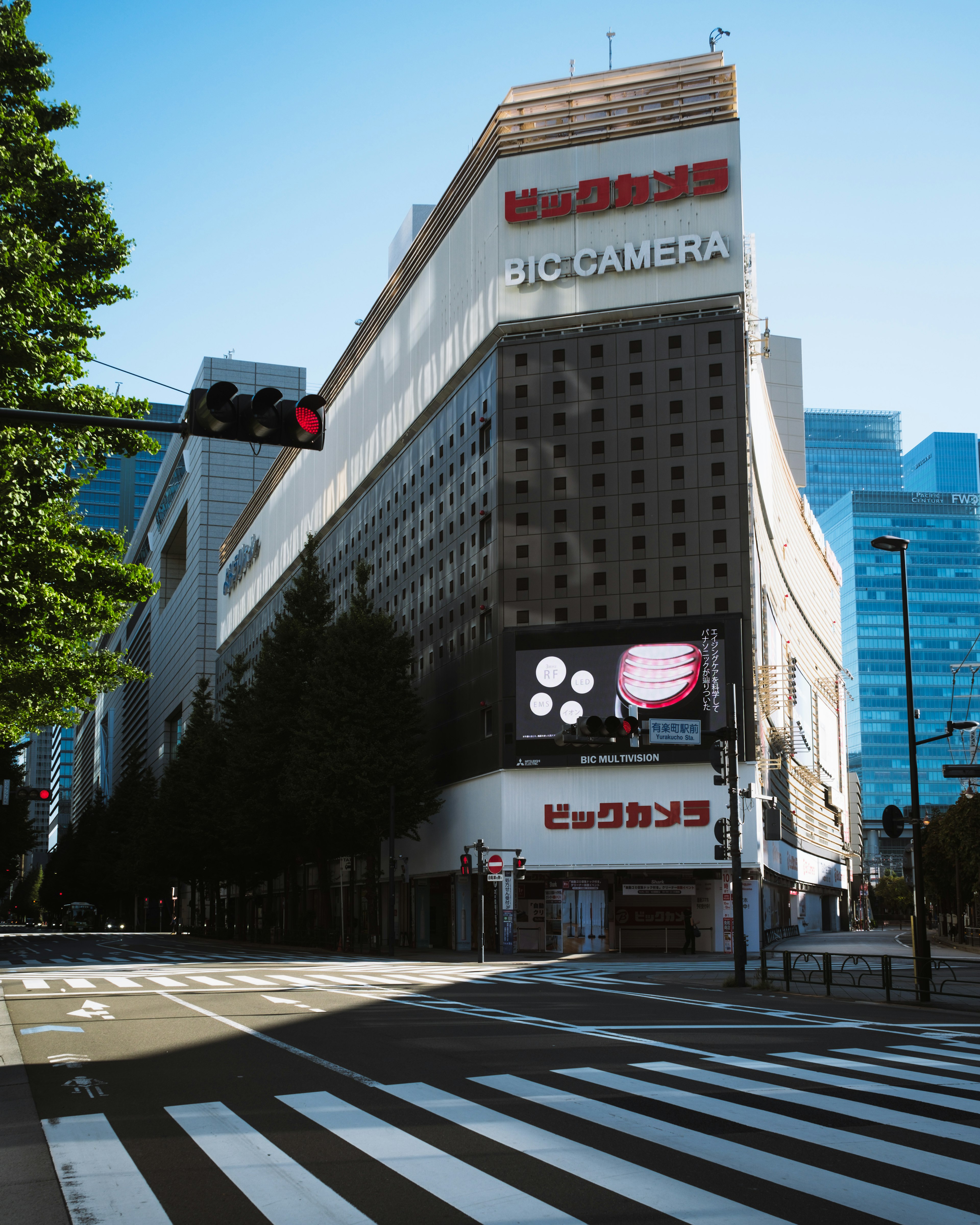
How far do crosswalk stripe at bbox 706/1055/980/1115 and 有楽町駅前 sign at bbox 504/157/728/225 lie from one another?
47566 mm

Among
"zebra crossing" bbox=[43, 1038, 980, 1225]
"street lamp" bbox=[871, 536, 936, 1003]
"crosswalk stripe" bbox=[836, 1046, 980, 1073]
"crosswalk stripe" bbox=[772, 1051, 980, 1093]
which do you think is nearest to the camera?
"zebra crossing" bbox=[43, 1038, 980, 1225]

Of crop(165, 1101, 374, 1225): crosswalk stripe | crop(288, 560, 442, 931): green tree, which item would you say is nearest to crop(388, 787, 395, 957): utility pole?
crop(288, 560, 442, 931): green tree

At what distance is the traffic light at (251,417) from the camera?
999 cm

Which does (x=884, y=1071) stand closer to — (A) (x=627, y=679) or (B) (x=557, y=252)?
(A) (x=627, y=679)

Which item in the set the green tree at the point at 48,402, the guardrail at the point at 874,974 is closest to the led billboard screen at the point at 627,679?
the guardrail at the point at 874,974


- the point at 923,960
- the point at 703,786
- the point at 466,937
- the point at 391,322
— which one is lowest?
the point at 466,937

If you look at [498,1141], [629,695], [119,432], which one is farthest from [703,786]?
[498,1141]

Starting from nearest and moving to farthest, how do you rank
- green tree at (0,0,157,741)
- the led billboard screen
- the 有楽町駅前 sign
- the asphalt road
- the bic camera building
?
the asphalt road → green tree at (0,0,157,741) → the led billboard screen → the bic camera building → the 有楽町駅前 sign

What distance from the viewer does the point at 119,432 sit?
2470 cm

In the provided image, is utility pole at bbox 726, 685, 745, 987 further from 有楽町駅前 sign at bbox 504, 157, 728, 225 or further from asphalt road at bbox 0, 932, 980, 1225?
有楽町駅前 sign at bbox 504, 157, 728, 225

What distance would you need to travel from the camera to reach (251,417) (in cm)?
1009

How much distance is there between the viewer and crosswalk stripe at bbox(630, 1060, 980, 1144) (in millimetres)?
9430

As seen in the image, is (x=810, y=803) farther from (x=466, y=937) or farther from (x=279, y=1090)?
(x=279, y=1090)

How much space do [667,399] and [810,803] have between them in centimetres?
4474
